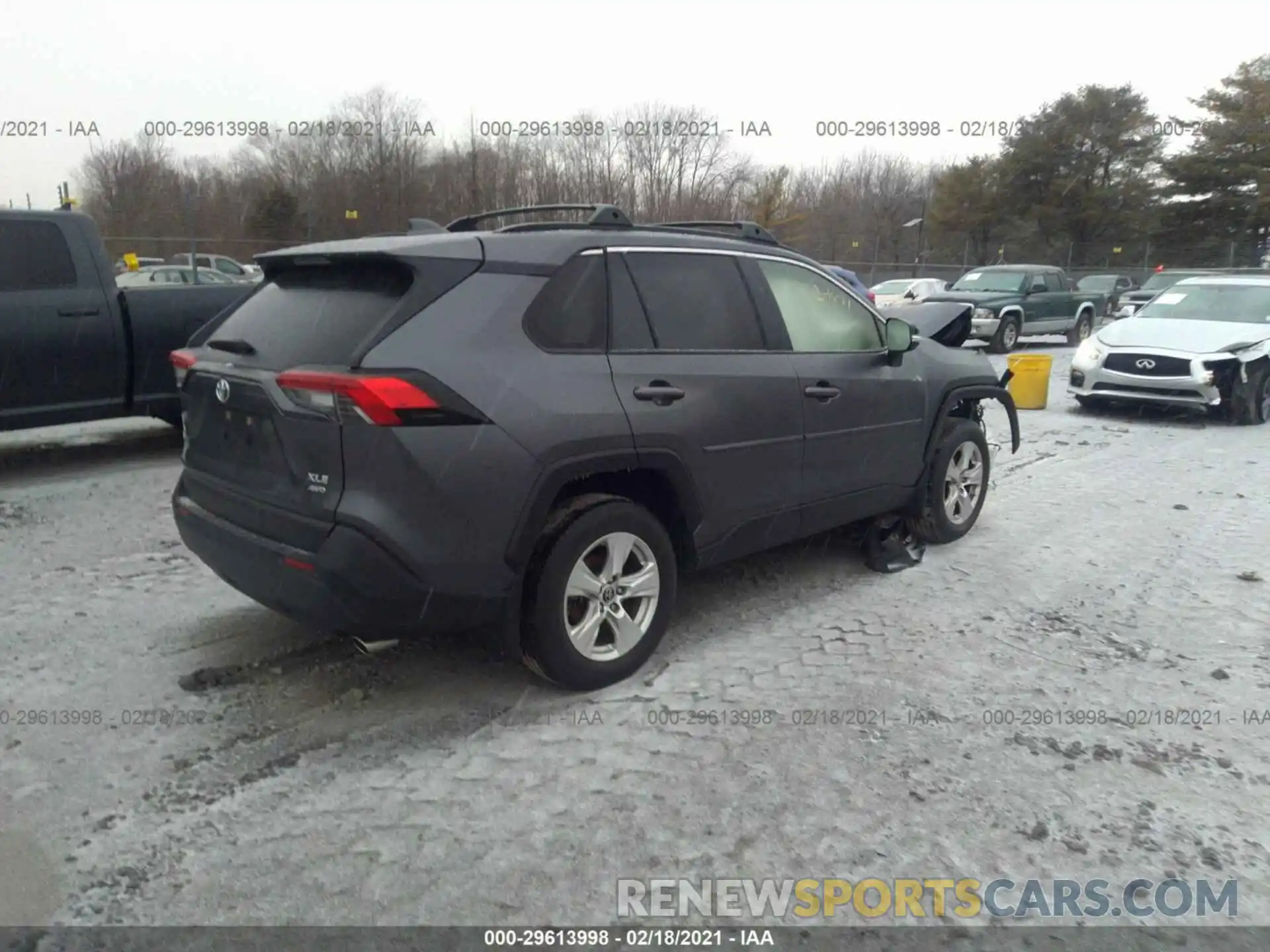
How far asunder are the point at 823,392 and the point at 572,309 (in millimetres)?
1494

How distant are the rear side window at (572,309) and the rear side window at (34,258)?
5.26 metres

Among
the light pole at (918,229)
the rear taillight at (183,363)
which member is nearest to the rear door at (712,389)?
the rear taillight at (183,363)

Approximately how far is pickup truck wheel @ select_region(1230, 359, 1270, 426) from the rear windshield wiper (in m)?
10.3

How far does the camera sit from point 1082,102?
46.0 m

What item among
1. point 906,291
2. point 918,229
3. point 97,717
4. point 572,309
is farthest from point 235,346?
point 918,229

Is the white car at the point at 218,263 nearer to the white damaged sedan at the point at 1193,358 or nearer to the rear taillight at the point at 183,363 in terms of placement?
the white damaged sedan at the point at 1193,358

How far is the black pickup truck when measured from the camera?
684cm

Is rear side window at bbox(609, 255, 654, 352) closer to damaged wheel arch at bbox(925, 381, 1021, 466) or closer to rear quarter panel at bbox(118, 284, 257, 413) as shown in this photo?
damaged wheel arch at bbox(925, 381, 1021, 466)

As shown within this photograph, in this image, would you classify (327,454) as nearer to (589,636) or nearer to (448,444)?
(448,444)

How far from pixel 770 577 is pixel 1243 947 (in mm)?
2947

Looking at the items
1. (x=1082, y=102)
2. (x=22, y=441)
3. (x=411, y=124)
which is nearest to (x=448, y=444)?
(x=22, y=441)

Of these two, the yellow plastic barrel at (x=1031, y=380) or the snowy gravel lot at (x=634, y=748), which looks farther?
the yellow plastic barrel at (x=1031, y=380)

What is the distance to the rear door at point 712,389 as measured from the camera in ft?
12.6

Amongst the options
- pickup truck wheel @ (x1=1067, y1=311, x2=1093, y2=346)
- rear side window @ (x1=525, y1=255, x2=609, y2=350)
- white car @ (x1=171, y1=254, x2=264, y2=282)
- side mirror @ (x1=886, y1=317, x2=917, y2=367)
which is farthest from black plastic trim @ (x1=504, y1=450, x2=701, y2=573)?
white car @ (x1=171, y1=254, x2=264, y2=282)
